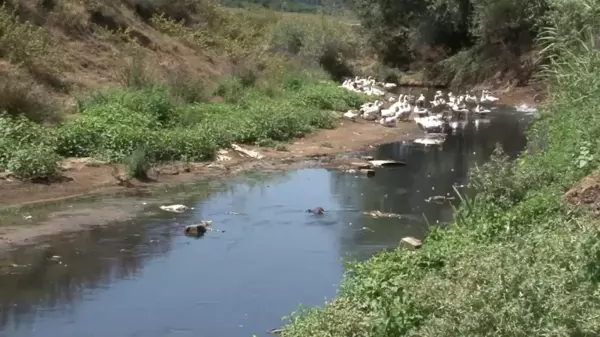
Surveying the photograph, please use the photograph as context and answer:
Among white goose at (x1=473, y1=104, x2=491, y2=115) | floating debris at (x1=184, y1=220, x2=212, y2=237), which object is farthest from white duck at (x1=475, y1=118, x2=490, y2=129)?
floating debris at (x1=184, y1=220, x2=212, y2=237)

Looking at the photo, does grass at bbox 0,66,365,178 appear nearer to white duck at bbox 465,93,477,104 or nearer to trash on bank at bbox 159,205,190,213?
trash on bank at bbox 159,205,190,213

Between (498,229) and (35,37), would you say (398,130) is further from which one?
(498,229)

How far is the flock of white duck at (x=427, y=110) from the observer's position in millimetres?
22812

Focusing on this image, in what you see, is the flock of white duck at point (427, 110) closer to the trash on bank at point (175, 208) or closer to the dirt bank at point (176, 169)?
the dirt bank at point (176, 169)

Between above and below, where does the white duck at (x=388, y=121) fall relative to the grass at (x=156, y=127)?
below

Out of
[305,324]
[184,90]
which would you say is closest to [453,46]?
[184,90]

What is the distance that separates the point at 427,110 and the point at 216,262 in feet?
52.5

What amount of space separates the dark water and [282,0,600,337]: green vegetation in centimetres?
134

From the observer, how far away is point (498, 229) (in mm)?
8406

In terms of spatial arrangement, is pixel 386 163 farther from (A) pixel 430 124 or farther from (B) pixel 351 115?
(B) pixel 351 115

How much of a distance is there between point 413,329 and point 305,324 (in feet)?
3.89

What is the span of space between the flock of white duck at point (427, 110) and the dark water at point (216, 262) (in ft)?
22.3

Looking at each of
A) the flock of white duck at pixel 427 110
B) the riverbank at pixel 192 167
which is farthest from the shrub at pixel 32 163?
the flock of white duck at pixel 427 110

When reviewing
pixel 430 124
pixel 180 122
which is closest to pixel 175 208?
pixel 180 122
